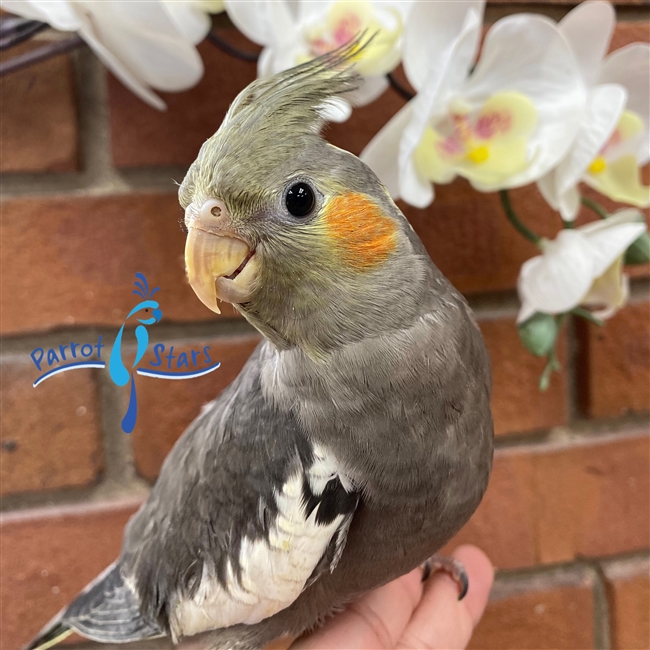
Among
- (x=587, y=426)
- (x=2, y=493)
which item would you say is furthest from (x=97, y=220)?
(x=587, y=426)

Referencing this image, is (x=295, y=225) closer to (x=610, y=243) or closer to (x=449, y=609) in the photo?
(x=610, y=243)

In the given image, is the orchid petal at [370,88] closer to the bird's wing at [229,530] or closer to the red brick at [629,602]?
the bird's wing at [229,530]

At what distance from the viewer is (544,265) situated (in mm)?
475

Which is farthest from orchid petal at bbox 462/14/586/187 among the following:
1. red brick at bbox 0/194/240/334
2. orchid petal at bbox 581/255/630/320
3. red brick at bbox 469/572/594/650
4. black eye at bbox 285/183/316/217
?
red brick at bbox 469/572/594/650

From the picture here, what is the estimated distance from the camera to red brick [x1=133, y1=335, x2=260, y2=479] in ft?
1.86

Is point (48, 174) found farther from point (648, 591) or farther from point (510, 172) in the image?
point (648, 591)

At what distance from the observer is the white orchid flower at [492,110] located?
42 cm

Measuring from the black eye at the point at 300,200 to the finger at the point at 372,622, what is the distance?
42 cm

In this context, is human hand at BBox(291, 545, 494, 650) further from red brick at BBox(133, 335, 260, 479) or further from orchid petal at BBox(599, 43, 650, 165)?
orchid petal at BBox(599, 43, 650, 165)

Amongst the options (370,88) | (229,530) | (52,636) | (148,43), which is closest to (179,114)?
(148,43)

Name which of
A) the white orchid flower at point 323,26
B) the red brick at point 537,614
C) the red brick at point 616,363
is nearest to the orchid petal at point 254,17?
the white orchid flower at point 323,26

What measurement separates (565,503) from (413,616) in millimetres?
266

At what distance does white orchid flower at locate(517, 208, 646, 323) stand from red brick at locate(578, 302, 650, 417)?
0.16m

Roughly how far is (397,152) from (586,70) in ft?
0.64
